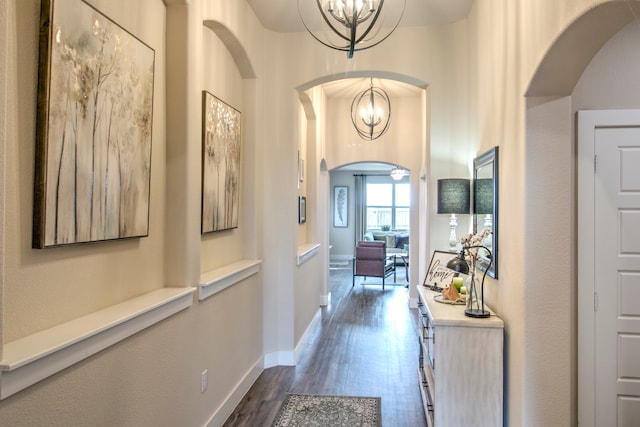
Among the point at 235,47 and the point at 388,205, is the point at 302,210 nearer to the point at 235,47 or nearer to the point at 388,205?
the point at 235,47

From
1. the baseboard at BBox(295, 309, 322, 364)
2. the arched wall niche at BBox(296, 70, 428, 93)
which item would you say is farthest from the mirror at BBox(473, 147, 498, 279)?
the baseboard at BBox(295, 309, 322, 364)

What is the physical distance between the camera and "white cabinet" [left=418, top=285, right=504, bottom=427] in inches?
105

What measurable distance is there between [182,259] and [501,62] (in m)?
2.36

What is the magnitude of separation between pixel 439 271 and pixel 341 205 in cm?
1037

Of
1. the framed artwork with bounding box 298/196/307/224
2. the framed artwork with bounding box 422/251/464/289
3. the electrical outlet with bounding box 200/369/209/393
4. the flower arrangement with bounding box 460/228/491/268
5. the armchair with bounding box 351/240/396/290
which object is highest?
the framed artwork with bounding box 298/196/307/224

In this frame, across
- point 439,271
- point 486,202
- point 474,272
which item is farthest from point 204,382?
point 486,202

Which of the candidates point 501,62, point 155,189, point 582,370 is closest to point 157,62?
point 155,189

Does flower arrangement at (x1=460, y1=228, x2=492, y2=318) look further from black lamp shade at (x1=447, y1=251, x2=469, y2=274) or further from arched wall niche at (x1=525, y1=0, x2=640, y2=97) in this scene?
arched wall niche at (x1=525, y1=0, x2=640, y2=97)

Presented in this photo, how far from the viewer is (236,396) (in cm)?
346

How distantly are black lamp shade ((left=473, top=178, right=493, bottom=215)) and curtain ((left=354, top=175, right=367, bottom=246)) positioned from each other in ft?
33.7

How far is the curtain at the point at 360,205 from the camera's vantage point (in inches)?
550

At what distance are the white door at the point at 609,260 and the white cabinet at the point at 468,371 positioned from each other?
500 millimetres

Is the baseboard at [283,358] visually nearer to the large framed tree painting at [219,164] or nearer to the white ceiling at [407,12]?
the large framed tree painting at [219,164]

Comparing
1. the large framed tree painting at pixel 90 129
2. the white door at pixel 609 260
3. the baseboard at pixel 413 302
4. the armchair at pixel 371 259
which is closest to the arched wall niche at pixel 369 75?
the white door at pixel 609 260
